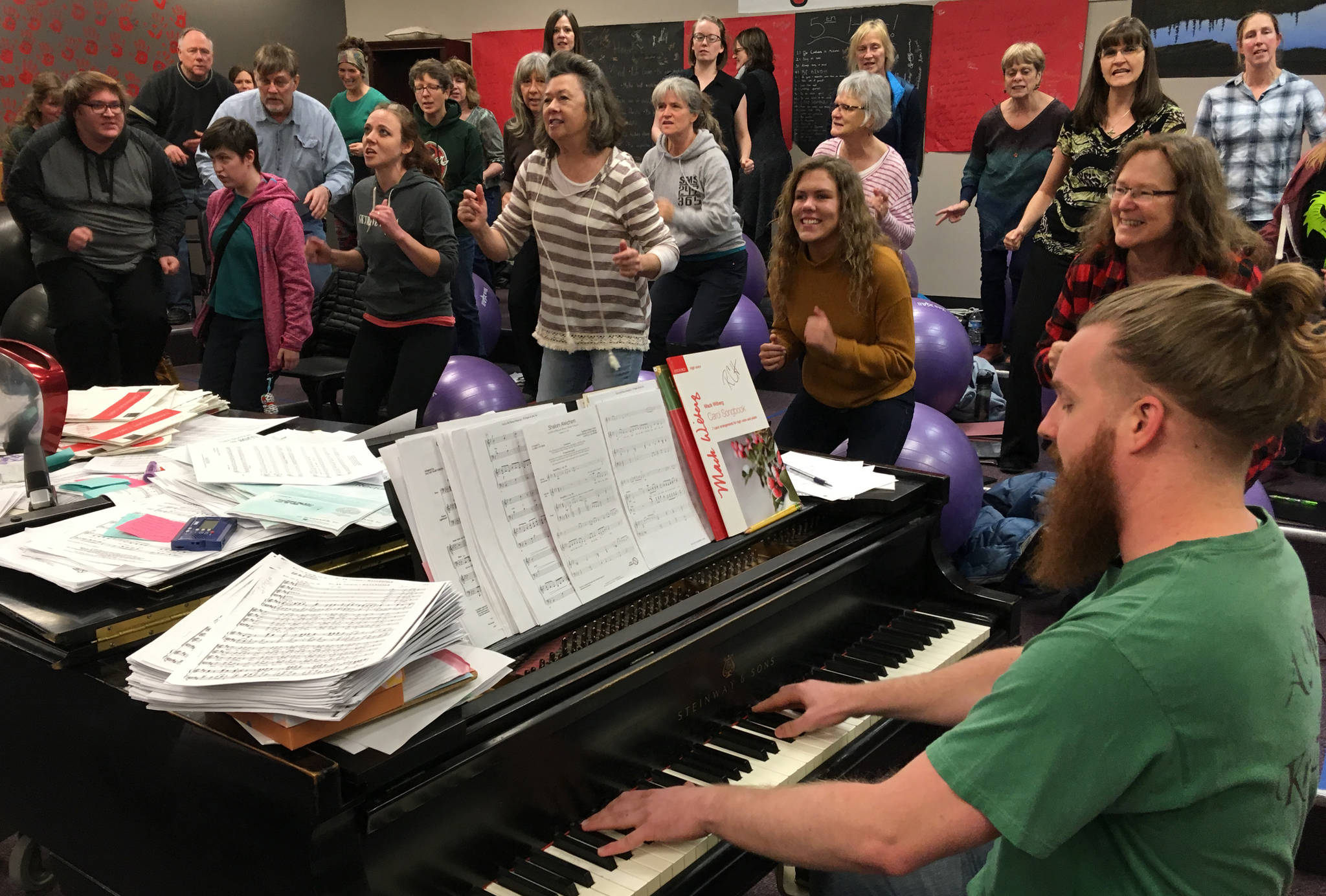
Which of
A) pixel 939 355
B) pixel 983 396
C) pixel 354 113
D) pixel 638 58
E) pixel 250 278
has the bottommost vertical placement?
pixel 983 396

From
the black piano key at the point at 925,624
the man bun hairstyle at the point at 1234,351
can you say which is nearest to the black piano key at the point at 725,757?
the black piano key at the point at 925,624

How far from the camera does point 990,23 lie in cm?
782

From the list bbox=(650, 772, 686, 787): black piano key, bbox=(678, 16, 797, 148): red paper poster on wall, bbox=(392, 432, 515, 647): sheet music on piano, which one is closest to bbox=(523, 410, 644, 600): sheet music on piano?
bbox=(392, 432, 515, 647): sheet music on piano

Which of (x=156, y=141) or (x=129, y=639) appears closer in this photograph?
(x=129, y=639)

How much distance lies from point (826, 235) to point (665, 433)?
1.52 m

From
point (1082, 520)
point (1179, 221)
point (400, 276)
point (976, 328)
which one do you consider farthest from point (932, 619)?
point (976, 328)

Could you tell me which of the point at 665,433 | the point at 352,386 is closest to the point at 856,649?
the point at 665,433

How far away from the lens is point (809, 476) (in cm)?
232

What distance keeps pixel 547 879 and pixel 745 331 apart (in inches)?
186

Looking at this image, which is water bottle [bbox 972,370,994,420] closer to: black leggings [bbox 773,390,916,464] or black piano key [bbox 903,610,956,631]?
black leggings [bbox 773,390,916,464]

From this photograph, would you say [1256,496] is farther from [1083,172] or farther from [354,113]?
[354,113]

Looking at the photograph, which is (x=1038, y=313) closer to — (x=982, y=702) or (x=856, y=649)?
(x=856, y=649)

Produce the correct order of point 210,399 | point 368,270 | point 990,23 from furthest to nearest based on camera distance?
point 990,23
point 368,270
point 210,399

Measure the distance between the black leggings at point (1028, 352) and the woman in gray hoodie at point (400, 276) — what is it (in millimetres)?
2423
